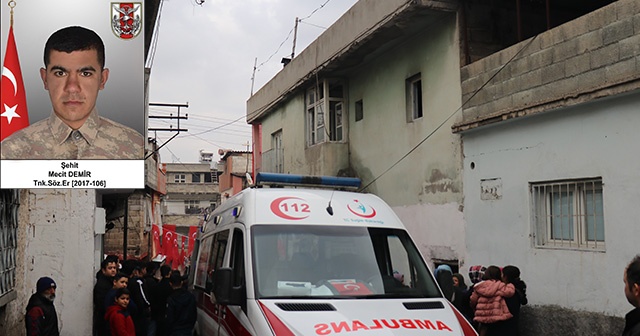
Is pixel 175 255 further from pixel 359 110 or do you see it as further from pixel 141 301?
pixel 141 301

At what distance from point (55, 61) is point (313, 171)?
10526 mm

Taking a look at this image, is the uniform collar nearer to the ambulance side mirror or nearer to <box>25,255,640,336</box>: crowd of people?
<box>25,255,640,336</box>: crowd of people

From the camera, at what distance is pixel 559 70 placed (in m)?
8.92

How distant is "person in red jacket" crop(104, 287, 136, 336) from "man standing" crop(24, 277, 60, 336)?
1.93 feet

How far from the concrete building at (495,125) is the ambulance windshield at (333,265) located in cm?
353

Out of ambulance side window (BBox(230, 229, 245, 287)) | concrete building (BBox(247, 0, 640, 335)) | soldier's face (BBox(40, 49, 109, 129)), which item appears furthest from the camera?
concrete building (BBox(247, 0, 640, 335))

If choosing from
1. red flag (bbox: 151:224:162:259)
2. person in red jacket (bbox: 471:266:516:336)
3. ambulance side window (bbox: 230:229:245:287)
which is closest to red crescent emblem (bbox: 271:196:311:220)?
ambulance side window (bbox: 230:229:245:287)

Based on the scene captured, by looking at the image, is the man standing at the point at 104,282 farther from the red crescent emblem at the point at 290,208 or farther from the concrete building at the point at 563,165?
the concrete building at the point at 563,165

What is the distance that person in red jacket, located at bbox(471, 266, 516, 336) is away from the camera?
7.57 meters

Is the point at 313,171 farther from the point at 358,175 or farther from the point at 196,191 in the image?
the point at 196,191

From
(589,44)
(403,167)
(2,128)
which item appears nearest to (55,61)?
(2,128)

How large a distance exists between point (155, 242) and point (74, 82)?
63.1ft

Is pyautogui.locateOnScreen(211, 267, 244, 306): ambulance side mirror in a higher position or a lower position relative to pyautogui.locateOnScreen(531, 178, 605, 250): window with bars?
lower

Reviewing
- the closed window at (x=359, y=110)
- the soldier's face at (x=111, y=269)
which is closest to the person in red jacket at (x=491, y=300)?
the soldier's face at (x=111, y=269)
